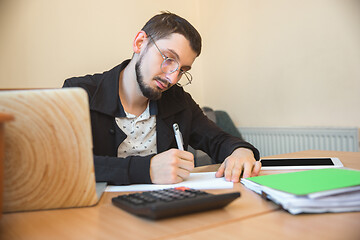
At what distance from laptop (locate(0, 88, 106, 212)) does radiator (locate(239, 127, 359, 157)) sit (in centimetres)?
212

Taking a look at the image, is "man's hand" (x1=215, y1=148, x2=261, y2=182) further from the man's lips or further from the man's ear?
the man's ear

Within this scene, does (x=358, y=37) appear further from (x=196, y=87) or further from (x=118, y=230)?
(x=118, y=230)

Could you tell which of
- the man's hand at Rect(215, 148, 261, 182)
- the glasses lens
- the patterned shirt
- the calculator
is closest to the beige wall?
the patterned shirt

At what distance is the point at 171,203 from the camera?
574 mm


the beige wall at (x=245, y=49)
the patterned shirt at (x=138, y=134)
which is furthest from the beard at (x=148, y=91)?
the beige wall at (x=245, y=49)

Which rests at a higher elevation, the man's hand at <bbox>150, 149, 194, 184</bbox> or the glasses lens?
the glasses lens

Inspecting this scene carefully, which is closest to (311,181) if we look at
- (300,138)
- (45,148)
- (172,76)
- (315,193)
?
(315,193)

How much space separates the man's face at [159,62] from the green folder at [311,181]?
0.65 metres

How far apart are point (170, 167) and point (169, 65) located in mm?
548

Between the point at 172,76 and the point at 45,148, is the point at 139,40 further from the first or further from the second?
the point at 45,148

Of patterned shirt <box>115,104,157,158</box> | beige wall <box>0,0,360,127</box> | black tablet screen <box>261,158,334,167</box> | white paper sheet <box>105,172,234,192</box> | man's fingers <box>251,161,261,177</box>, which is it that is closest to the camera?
white paper sheet <box>105,172,234,192</box>

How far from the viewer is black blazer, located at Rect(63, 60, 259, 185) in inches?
49.3

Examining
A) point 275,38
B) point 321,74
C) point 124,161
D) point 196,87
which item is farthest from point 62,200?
point 196,87

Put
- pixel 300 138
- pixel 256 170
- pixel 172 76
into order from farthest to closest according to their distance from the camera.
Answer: pixel 300 138 < pixel 172 76 < pixel 256 170
